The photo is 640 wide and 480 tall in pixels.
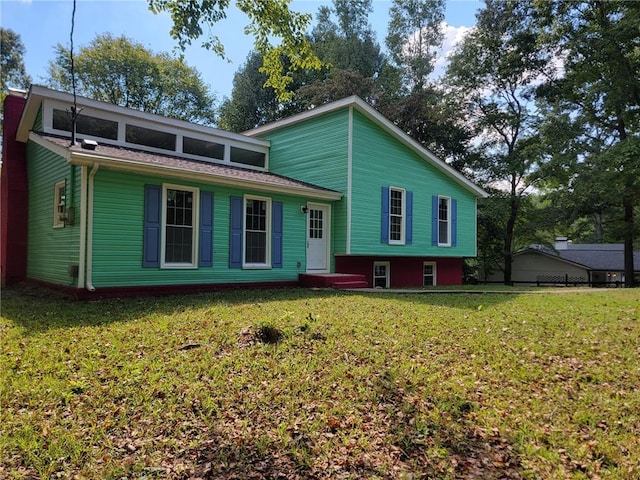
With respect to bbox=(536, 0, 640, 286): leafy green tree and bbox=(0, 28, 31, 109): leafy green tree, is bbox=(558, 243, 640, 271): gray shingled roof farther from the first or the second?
bbox=(0, 28, 31, 109): leafy green tree

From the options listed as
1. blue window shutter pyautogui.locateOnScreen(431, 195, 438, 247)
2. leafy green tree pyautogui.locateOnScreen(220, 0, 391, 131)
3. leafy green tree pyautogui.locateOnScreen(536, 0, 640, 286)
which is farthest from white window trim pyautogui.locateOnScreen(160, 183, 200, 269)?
leafy green tree pyautogui.locateOnScreen(220, 0, 391, 131)

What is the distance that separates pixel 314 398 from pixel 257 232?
25.3 feet

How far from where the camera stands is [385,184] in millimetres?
13758

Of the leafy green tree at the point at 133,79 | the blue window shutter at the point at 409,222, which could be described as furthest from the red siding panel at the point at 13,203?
the leafy green tree at the point at 133,79

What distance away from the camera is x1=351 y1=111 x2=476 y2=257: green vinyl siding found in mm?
12906

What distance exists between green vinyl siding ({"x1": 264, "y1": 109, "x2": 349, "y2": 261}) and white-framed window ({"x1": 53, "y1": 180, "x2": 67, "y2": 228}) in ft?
23.5

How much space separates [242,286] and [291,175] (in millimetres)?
5323

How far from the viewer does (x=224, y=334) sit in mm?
5430

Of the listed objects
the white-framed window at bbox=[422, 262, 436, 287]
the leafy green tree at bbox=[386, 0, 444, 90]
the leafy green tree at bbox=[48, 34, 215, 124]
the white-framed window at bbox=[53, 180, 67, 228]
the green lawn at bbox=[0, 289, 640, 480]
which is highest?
the leafy green tree at bbox=[386, 0, 444, 90]

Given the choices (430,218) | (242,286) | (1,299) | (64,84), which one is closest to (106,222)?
(1,299)

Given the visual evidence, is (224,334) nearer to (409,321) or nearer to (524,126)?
(409,321)

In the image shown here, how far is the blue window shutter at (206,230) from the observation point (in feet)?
32.2

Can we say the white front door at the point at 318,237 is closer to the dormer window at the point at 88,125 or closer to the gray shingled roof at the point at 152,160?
the gray shingled roof at the point at 152,160

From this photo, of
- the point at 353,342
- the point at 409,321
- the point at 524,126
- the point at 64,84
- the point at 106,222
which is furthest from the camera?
the point at 64,84
